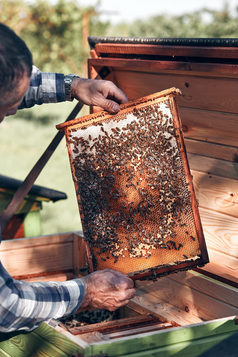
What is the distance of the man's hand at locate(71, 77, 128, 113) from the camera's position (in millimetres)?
2922

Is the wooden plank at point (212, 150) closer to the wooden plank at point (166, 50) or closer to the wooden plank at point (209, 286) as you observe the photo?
the wooden plank at point (166, 50)

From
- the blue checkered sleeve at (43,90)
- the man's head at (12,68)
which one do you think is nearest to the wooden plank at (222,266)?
the blue checkered sleeve at (43,90)

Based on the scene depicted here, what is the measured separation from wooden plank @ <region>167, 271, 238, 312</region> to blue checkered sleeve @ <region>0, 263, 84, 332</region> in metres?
1.18

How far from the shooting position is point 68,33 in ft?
58.0

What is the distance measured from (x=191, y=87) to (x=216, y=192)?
2.40 feet

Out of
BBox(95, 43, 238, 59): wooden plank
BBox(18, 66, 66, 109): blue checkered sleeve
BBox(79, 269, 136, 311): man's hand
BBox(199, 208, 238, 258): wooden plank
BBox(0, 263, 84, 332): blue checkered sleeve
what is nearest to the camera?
BBox(0, 263, 84, 332): blue checkered sleeve

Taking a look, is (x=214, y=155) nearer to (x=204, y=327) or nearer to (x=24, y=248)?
(x=204, y=327)

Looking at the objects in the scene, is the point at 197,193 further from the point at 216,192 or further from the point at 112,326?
the point at 112,326

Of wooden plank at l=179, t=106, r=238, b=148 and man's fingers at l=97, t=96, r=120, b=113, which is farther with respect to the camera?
wooden plank at l=179, t=106, r=238, b=148

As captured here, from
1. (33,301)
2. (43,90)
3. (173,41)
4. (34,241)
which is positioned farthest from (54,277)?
(173,41)

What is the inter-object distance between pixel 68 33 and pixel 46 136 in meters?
5.29

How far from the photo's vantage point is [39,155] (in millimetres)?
12781

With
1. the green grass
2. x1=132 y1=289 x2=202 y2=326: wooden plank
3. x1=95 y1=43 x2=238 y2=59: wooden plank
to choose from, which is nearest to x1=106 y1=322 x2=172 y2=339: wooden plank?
x1=132 y1=289 x2=202 y2=326: wooden plank

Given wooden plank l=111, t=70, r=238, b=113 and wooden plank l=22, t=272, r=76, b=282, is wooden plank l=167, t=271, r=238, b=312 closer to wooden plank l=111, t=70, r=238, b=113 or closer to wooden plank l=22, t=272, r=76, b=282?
wooden plank l=22, t=272, r=76, b=282
